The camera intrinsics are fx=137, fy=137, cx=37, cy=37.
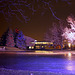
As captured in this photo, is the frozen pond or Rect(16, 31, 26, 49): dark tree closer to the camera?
the frozen pond

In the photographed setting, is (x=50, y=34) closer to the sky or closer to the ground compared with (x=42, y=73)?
closer to the sky

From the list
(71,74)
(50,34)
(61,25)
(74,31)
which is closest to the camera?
(71,74)

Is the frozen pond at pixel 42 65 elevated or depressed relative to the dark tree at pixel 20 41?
depressed

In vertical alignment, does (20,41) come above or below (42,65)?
above

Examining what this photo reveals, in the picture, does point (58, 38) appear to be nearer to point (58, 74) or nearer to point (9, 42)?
point (9, 42)

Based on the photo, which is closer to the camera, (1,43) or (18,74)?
(18,74)

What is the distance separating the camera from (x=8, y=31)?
2416 inches

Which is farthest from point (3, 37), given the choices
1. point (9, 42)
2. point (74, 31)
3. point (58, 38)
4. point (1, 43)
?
point (74, 31)

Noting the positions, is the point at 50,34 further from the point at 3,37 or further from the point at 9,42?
the point at 3,37

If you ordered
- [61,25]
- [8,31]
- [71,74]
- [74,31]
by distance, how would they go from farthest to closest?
[8,31] < [61,25] < [74,31] < [71,74]

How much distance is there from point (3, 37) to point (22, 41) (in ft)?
33.0

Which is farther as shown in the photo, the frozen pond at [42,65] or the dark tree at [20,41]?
the dark tree at [20,41]

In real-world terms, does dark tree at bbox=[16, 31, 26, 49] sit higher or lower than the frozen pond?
higher

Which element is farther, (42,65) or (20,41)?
(20,41)
